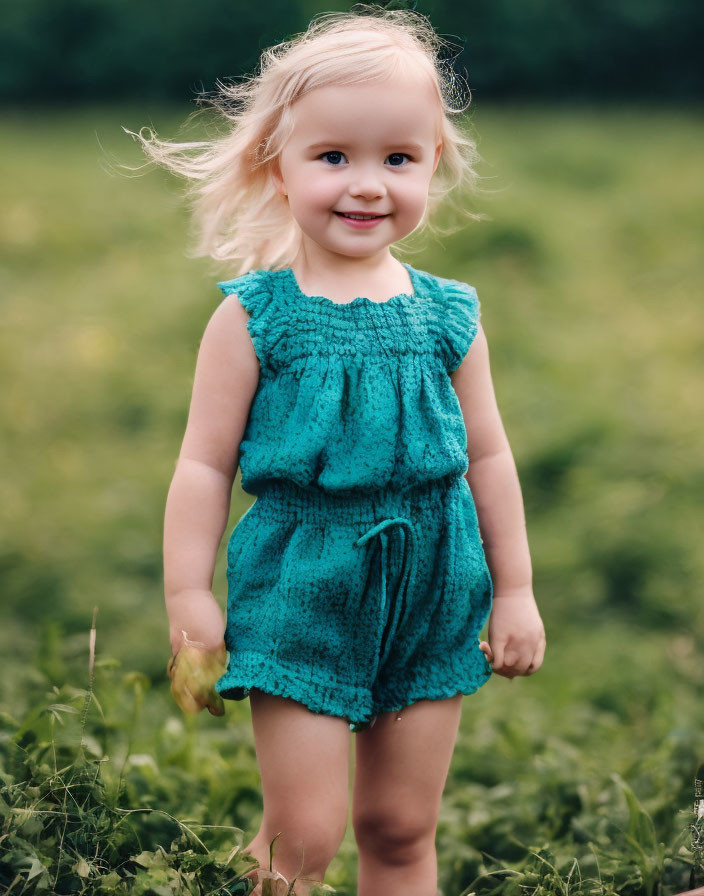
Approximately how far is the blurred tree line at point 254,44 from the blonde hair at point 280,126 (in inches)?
Result: 386

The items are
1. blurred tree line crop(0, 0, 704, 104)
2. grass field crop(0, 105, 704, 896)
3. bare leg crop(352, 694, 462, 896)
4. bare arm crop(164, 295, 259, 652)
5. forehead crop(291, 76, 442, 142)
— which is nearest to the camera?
forehead crop(291, 76, 442, 142)

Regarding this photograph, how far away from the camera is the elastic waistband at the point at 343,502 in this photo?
2086 mm

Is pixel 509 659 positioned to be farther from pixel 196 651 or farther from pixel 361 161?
pixel 361 161

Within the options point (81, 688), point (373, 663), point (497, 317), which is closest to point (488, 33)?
point (497, 317)

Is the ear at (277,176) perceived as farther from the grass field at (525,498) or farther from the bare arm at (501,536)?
the grass field at (525,498)

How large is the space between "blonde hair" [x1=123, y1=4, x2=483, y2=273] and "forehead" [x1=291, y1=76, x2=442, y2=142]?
0.02 metres

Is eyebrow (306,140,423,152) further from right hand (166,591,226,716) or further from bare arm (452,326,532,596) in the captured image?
right hand (166,591,226,716)

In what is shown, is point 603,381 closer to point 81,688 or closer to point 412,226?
point 81,688

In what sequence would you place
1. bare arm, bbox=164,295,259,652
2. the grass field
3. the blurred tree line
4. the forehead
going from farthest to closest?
the blurred tree line → the grass field → bare arm, bbox=164,295,259,652 → the forehead

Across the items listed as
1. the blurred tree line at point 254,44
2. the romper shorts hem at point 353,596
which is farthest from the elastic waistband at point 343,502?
the blurred tree line at point 254,44

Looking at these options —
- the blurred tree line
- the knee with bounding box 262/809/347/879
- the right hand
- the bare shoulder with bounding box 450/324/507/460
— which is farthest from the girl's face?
the blurred tree line

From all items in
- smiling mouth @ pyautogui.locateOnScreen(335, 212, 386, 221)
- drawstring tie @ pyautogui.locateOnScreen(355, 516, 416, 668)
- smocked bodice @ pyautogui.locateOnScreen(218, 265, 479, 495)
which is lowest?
drawstring tie @ pyautogui.locateOnScreen(355, 516, 416, 668)

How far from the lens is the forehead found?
1.98 meters

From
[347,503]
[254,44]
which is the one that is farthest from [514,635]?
[254,44]
